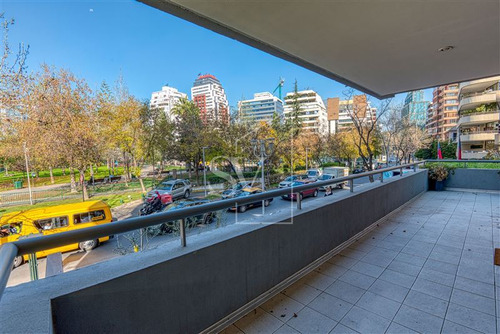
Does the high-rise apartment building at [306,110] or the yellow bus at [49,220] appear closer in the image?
the yellow bus at [49,220]

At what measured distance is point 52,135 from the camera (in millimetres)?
6980

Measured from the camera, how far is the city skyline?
193 inches

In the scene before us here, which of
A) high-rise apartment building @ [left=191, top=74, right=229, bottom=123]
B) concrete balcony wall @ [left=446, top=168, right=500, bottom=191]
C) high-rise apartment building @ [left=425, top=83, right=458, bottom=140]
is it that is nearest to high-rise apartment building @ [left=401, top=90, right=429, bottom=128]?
concrete balcony wall @ [left=446, top=168, right=500, bottom=191]

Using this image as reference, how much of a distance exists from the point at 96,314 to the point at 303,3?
2407 millimetres

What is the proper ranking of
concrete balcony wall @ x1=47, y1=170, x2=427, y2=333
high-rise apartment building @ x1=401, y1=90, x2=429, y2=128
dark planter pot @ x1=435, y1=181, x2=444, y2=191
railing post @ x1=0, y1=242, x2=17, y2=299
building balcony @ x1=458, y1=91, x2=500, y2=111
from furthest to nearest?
1. building balcony @ x1=458, y1=91, x2=500, y2=111
2. high-rise apartment building @ x1=401, y1=90, x2=429, y2=128
3. dark planter pot @ x1=435, y1=181, x2=444, y2=191
4. concrete balcony wall @ x1=47, y1=170, x2=427, y2=333
5. railing post @ x1=0, y1=242, x2=17, y2=299

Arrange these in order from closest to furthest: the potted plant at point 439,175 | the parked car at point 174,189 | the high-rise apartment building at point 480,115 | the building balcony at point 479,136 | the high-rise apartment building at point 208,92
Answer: the potted plant at point 439,175 → the parked car at point 174,189 → the high-rise apartment building at point 480,115 → the building balcony at point 479,136 → the high-rise apartment building at point 208,92

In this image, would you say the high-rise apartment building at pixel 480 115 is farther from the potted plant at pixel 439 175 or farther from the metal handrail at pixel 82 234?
the metal handrail at pixel 82 234

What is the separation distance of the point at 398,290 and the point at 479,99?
88.8ft

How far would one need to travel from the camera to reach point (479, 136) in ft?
65.0

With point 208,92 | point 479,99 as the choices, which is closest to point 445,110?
point 479,99

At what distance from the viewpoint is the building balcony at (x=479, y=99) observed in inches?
719

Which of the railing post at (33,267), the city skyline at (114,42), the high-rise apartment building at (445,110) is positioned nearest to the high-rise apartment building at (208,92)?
the city skyline at (114,42)

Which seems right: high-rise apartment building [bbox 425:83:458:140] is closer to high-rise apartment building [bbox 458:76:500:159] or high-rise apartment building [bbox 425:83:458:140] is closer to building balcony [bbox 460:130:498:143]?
high-rise apartment building [bbox 458:76:500:159]

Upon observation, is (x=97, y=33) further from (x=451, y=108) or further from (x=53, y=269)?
(x=451, y=108)
